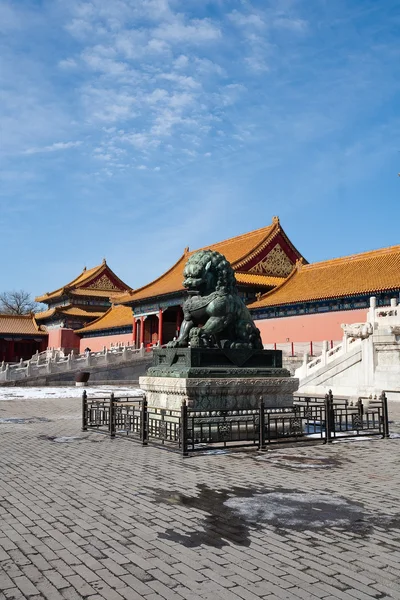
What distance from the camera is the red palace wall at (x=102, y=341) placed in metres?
40.5

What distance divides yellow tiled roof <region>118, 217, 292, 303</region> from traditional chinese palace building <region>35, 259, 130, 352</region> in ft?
26.8

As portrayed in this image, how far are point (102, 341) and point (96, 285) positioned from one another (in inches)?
325

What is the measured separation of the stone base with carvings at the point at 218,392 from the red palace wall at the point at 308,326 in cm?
1565

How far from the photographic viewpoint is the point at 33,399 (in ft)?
64.2

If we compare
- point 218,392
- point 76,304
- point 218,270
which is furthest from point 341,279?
point 76,304

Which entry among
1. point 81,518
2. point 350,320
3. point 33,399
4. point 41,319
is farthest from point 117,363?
point 81,518

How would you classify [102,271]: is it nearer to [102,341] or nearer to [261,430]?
[102,341]

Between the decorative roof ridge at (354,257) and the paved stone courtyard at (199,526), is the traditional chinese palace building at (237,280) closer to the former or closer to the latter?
the decorative roof ridge at (354,257)

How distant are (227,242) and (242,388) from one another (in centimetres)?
3033

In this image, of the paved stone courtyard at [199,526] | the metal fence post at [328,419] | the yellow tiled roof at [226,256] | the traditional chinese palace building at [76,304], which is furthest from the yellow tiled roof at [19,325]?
the paved stone courtyard at [199,526]

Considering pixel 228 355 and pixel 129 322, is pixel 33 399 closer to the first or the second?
pixel 228 355

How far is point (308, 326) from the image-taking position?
86.8 ft

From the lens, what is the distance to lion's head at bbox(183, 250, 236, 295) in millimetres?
9617

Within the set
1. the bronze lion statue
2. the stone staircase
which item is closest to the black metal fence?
the bronze lion statue
